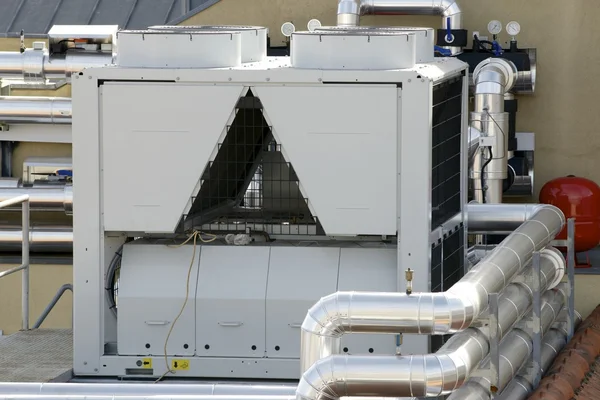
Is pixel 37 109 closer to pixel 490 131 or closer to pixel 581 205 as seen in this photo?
pixel 490 131

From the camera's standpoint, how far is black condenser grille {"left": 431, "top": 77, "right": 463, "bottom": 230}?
7.35 meters

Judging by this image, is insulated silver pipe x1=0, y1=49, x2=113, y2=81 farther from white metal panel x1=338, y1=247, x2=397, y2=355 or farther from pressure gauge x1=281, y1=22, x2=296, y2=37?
white metal panel x1=338, y1=247, x2=397, y2=355

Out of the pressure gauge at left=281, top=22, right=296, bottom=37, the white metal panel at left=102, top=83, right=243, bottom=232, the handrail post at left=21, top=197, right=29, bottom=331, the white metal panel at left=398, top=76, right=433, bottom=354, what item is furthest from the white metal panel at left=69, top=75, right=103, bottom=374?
the pressure gauge at left=281, top=22, right=296, bottom=37

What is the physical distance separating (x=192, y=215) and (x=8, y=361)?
4.62 feet

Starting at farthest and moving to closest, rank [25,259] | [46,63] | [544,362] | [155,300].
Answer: [46,63] → [25,259] → [544,362] → [155,300]

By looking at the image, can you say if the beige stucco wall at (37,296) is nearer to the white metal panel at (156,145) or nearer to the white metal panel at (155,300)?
the white metal panel at (155,300)

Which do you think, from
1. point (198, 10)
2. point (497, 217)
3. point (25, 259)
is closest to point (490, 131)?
point (497, 217)

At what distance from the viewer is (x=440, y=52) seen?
11836 mm

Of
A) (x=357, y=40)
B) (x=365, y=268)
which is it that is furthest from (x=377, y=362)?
(x=357, y=40)

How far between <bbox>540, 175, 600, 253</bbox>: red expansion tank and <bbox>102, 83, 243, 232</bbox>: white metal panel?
5.82 meters

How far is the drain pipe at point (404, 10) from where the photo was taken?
1233 centimetres

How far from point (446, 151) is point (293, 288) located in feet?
4.88

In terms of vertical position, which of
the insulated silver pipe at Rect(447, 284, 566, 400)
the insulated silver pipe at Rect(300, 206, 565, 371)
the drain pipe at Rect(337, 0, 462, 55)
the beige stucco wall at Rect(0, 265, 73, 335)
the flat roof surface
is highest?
the drain pipe at Rect(337, 0, 462, 55)

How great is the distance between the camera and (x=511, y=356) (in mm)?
6445
